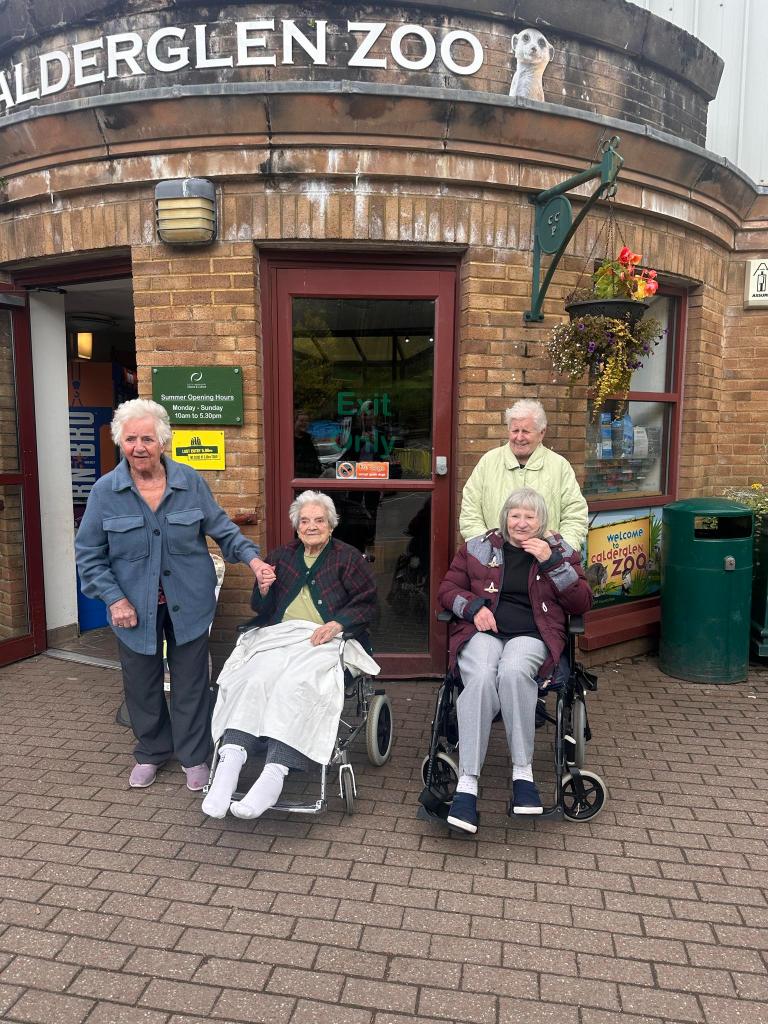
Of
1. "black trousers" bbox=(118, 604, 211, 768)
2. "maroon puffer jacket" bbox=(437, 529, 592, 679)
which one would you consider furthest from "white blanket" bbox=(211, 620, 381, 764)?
"maroon puffer jacket" bbox=(437, 529, 592, 679)

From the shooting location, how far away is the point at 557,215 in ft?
12.9

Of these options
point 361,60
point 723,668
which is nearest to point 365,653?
point 723,668

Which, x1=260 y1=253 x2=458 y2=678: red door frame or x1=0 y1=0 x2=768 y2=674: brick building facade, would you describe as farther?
x1=260 y1=253 x2=458 y2=678: red door frame

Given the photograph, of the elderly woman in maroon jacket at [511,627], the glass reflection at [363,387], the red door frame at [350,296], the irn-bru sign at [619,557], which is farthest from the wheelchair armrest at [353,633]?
the irn-bru sign at [619,557]

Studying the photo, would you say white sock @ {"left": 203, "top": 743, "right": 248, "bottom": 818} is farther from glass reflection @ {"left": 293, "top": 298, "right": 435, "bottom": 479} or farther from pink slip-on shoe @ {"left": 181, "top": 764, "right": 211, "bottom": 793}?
glass reflection @ {"left": 293, "top": 298, "right": 435, "bottom": 479}

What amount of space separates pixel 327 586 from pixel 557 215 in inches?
94.7

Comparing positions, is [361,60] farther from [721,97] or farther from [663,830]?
[663,830]

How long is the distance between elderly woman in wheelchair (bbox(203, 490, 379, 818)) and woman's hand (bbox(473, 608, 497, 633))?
0.54 meters

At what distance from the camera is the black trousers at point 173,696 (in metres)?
3.33

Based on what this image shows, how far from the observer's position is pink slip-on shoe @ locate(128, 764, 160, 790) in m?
3.32

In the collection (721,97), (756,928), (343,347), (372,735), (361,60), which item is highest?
(721,97)

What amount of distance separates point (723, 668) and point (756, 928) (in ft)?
8.23

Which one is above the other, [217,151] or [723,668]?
[217,151]

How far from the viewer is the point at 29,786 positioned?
3.32m
